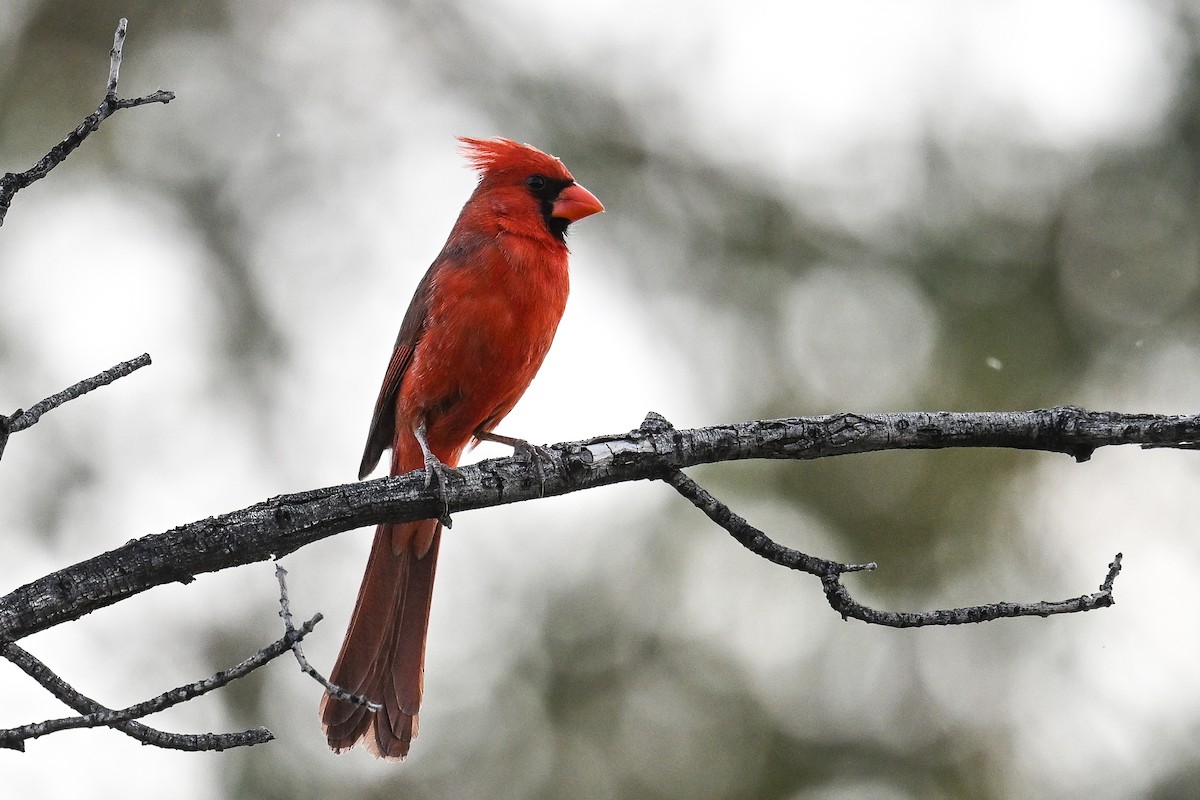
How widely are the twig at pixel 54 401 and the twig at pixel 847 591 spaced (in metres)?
1.06

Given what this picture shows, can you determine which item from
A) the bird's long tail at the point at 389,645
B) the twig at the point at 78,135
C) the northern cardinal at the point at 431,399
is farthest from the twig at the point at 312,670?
the northern cardinal at the point at 431,399

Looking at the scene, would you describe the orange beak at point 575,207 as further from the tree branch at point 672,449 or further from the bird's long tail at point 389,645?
the tree branch at point 672,449

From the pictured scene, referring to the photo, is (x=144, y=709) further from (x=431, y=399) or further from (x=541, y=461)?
(x=431, y=399)

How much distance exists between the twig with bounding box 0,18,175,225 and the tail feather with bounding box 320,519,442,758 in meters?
1.53

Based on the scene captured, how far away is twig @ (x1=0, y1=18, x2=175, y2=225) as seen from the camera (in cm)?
185

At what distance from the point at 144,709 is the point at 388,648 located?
166 centimetres

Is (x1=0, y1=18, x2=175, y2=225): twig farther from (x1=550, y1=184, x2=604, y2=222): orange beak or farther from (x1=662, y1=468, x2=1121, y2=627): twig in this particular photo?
(x1=550, y1=184, x2=604, y2=222): orange beak

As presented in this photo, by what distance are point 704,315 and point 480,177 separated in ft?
7.19

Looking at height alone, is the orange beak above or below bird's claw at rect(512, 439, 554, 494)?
above

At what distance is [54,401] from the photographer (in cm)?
187

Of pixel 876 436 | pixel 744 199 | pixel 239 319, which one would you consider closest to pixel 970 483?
pixel 744 199

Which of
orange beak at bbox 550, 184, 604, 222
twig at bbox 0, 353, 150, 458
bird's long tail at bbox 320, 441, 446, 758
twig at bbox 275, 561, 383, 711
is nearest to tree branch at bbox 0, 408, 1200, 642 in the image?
twig at bbox 275, 561, 383, 711

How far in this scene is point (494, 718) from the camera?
208 inches

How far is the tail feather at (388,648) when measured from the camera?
319 centimetres
